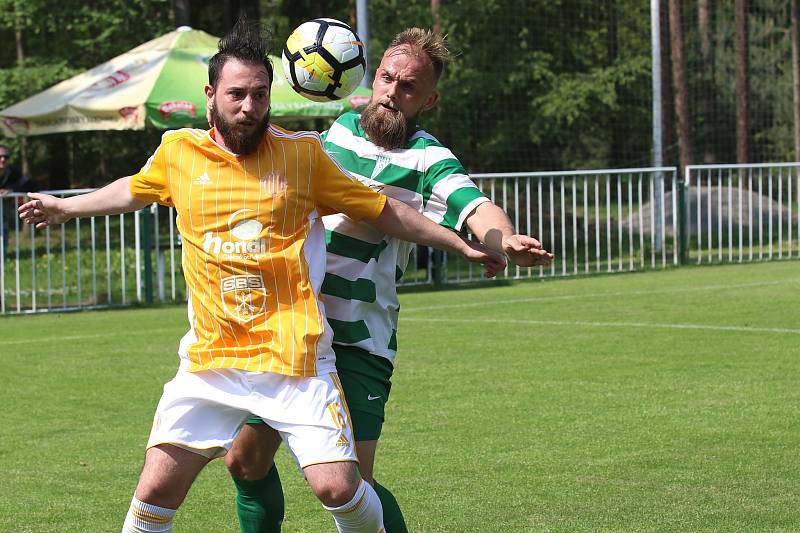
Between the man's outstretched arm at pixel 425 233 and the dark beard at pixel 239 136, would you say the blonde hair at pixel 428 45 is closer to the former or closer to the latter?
the man's outstretched arm at pixel 425 233

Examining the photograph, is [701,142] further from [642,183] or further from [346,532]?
[346,532]

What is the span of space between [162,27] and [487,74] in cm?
912

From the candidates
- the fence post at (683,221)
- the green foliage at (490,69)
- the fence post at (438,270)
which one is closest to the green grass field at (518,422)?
the fence post at (438,270)

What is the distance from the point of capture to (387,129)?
4.51m

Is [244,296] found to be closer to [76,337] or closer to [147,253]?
[76,337]

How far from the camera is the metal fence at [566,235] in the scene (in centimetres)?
1566

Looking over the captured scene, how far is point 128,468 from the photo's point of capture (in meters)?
6.67

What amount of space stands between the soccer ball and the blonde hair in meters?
0.30

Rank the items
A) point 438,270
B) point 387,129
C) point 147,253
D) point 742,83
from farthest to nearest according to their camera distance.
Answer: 1. point 742,83
2. point 438,270
3. point 147,253
4. point 387,129

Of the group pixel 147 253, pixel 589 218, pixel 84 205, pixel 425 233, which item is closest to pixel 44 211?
pixel 84 205

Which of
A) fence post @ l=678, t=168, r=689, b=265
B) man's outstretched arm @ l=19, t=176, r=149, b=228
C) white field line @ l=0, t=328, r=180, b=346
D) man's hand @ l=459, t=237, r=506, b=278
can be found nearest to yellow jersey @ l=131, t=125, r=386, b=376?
man's outstretched arm @ l=19, t=176, r=149, b=228

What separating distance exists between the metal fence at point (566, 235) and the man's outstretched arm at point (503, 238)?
10.7 meters

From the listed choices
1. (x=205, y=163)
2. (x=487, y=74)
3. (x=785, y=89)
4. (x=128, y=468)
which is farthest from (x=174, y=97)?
(x=785, y=89)

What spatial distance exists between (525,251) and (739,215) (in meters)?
16.0
